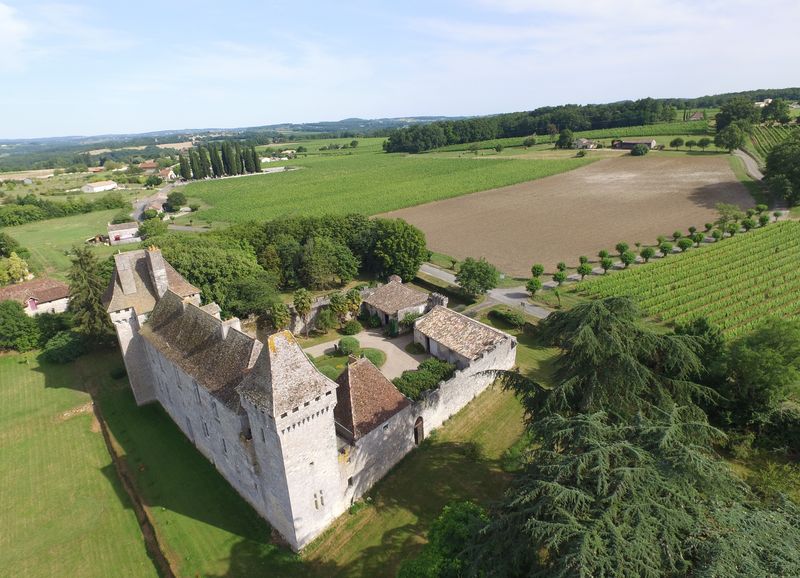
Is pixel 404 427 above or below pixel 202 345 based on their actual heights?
below

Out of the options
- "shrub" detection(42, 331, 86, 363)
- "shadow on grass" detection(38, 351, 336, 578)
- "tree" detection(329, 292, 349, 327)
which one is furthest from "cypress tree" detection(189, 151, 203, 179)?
"shadow on grass" detection(38, 351, 336, 578)

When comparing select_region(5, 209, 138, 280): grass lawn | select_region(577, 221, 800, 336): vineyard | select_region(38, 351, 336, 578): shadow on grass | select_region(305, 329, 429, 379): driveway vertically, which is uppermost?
select_region(577, 221, 800, 336): vineyard

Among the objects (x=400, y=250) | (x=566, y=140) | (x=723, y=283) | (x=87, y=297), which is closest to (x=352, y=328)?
(x=400, y=250)

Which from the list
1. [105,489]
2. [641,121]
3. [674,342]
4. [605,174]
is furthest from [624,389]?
[641,121]

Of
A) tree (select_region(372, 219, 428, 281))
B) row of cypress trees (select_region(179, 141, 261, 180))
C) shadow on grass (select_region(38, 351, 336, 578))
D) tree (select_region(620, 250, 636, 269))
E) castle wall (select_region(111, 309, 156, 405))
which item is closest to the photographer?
shadow on grass (select_region(38, 351, 336, 578))

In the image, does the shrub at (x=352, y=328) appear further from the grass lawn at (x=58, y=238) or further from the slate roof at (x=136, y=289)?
the grass lawn at (x=58, y=238)

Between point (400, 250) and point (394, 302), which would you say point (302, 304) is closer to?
point (394, 302)

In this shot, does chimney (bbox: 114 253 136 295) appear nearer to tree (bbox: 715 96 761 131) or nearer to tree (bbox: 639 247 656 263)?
tree (bbox: 639 247 656 263)
